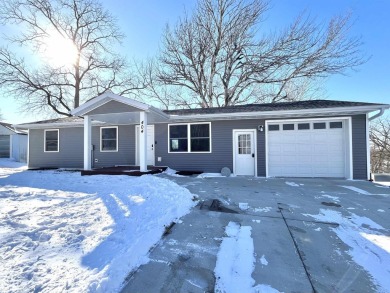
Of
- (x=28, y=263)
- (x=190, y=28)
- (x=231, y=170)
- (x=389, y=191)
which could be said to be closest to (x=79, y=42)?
(x=190, y=28)

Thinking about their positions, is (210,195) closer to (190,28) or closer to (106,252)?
(106,252)

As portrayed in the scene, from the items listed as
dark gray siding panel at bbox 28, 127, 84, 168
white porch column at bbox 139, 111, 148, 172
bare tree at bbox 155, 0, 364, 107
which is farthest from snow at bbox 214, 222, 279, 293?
bare tree at bbox 155, 0, 364, 107

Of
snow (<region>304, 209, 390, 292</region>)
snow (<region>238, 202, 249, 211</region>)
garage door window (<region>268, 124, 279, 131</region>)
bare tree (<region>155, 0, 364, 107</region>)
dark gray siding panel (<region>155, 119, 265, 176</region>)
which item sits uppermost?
bare tree (<region>155, 0, 364, 107</region>)

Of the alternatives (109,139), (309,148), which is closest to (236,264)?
(309,148)

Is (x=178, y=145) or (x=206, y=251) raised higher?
(x=178, y=145)

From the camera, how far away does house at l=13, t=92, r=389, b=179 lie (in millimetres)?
8320

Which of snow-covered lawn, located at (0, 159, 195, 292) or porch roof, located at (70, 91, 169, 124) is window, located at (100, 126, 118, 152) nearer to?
porch roof, located at (70, 91, 169, 124)

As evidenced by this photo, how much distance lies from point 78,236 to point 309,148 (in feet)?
29.0

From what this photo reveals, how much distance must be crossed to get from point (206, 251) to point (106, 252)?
119 centimetres

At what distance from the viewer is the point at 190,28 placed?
17734mm

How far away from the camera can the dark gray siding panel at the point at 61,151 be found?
39.3 ft

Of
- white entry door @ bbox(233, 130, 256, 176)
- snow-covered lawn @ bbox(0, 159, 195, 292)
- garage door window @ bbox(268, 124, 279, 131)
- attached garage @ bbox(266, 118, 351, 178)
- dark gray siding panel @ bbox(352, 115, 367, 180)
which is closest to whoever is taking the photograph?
snow-covered lawn @ bbox(0, 159, 195, 292)

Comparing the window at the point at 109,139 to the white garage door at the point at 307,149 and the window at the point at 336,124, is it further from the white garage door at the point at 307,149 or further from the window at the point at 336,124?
the window at the point at 336,124

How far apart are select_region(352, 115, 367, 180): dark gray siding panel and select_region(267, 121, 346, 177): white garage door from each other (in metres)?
0.36
